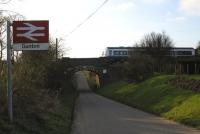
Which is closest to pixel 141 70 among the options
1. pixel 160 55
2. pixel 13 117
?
pixel 160 55

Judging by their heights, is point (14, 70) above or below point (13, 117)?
above

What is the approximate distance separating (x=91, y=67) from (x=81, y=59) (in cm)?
394

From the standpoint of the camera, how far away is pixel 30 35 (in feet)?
51.1

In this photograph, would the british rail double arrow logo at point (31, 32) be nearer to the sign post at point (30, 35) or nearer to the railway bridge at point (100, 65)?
the sign post at point (30, 35)

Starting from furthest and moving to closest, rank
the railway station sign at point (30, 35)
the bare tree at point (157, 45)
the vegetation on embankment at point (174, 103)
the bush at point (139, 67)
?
the bare tree at point (157, 45) → the bush at point (139, 67) → the vegetation on embankment at point (174, 103) → the railway station sign at point (30, 35)

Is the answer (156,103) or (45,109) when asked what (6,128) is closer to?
(45,109)

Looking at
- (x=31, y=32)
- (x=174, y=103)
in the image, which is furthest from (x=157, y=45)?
(x=31, y=32)

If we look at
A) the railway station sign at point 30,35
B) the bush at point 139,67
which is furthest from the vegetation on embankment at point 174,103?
the bush at point 139,67

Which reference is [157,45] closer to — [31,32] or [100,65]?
[100,65]

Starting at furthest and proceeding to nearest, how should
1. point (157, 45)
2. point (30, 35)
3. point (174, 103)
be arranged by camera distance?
point (157, 45)
point (174, 103)
point (30, 35)

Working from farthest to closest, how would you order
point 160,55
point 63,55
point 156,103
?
point 160,55 → point 63,55 → point 156,103

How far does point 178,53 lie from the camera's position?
10650 cm

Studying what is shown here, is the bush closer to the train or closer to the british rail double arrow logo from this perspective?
the train

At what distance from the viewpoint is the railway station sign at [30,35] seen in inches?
614
